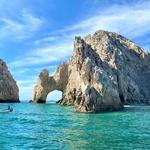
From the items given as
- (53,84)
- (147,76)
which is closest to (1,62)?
(53,84)

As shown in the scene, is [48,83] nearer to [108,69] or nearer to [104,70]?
Answer: [108,69]

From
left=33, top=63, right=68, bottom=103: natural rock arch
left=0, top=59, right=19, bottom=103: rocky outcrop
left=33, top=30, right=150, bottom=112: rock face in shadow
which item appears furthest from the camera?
left=0, top=59, right=19, bottom=103: rocky outcrop

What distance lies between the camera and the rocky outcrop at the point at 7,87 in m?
164

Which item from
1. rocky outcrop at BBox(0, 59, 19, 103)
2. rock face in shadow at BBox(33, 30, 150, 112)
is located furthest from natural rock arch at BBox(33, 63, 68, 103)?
rocky outcrop at BBox(0, 59, 19, 103)

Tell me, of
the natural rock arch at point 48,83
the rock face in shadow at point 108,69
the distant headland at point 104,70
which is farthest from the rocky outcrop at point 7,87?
the natural rock arch at point 48,83

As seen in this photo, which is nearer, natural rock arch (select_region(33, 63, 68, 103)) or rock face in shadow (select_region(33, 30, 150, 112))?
rock face in shadow (select_region(33, 30, 150, 112))

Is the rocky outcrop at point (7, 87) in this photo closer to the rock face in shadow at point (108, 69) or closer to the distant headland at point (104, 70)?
the distant headland at point (104, 70)

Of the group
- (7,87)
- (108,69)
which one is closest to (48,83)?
(7,87)

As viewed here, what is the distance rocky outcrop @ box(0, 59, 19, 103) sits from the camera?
16450 centimetres

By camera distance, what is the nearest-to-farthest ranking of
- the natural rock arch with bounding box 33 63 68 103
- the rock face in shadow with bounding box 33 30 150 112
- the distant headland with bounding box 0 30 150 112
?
1. the rock face in shadow with bounding box 33 30 150 112
2. the distant headland with bounding box 0 30 150 112
3. the natural rock arch with bounding box 33 63 68 103

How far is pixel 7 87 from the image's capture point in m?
167

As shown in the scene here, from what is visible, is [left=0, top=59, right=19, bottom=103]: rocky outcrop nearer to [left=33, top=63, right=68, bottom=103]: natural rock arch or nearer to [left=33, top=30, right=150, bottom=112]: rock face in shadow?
[left=33, top=30, right=150, bottom=112]: rock face in shadow

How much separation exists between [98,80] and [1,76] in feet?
319

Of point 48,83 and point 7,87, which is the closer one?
point 48,83
